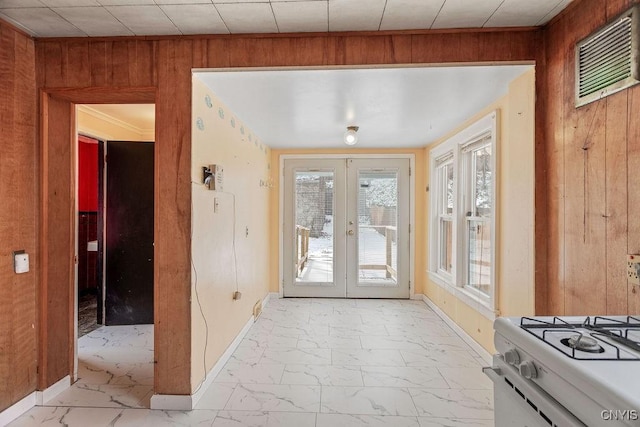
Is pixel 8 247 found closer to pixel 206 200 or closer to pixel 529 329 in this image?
pixel 206 200

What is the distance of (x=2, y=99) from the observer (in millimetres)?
1916

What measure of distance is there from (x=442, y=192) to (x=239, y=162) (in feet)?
8.33

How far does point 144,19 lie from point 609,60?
92.7 inches

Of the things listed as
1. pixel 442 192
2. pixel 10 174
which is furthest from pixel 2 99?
pixel 442 192

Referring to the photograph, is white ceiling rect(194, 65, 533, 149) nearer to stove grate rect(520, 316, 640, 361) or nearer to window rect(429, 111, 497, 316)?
window rect(429, 111, 497, 316)

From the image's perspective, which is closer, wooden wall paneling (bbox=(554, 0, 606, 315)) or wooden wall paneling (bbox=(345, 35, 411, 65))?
wooden wall paneling (bbox=(554, 0, 606, 315))

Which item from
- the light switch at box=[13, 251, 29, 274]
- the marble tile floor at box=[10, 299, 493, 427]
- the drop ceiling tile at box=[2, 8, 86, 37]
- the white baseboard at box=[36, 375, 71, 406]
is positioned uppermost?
the drop ceiling tile at box=[2, 8, 86, 37]

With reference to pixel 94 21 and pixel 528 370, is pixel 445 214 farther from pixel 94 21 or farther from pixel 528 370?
pixel 94 21

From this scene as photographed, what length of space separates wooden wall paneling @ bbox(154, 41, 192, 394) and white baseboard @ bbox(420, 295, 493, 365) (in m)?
2.34

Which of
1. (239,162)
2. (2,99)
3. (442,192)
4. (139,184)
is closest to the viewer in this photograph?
(2,99)

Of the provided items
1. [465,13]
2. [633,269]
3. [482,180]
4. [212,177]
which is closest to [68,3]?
[212,177]

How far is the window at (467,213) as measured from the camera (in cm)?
281

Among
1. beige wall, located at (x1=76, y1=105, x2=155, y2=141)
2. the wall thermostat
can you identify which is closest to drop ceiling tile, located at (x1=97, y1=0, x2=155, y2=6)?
the wall thermostat

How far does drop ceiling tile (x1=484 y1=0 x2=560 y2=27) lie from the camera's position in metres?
1.69
